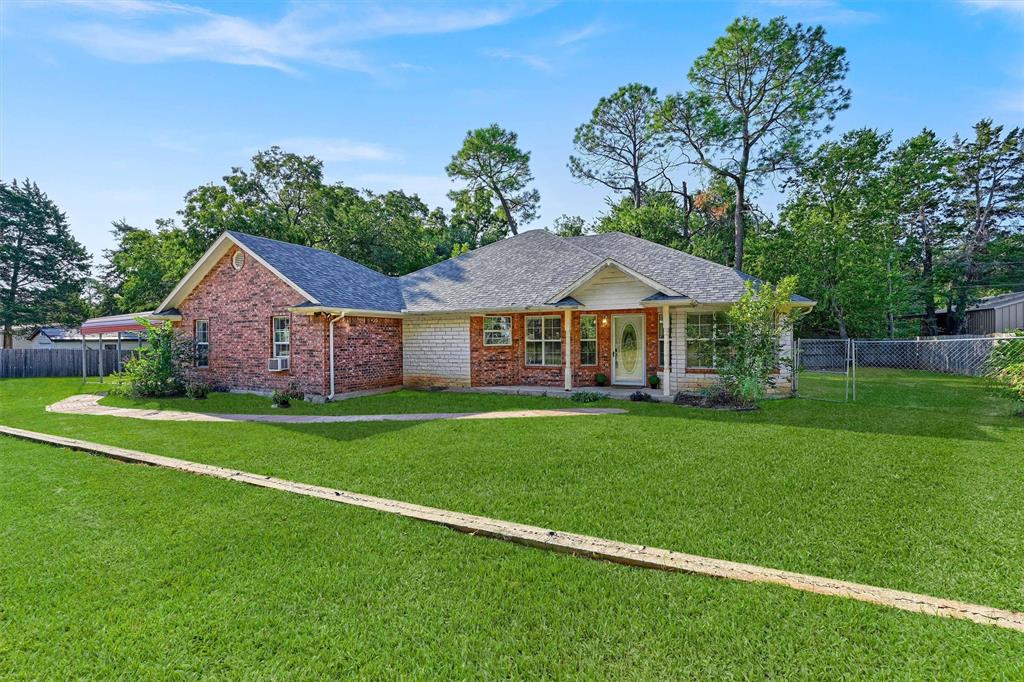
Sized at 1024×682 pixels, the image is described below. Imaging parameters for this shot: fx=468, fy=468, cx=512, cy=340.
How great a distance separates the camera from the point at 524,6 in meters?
9.42

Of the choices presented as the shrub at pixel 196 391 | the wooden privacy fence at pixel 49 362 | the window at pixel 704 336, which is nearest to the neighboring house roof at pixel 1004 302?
the window at pixel 704 336

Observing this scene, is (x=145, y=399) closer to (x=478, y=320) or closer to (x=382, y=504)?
(x=478, y=320)

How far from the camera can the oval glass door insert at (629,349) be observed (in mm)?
14398

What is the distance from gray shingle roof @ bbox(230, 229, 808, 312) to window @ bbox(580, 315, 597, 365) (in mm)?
1387

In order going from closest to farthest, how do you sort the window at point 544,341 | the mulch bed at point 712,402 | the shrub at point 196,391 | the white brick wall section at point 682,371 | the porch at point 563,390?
the mulch bed at point 712,402
the porch at point 563,390
the white brick wall section at point 682,371
the shrub at point 196,391
the window at point 544,341

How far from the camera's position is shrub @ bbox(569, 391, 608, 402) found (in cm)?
1237

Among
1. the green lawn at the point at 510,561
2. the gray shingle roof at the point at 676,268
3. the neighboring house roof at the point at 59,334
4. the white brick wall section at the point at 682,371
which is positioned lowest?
the green lawn at the point at 510,561

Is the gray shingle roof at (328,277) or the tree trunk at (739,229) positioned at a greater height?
the tree trunk at (739,229)

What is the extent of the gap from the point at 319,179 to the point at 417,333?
17957mm

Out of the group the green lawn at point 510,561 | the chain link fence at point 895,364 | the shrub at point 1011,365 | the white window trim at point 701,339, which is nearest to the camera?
the green lawn at point 510,561

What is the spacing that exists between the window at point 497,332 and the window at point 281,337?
5.92m

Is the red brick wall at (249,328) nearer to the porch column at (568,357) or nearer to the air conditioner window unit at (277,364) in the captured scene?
the air conditioner window unit at (277,364)

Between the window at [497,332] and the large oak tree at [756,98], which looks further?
the large oak tree at [756,98]

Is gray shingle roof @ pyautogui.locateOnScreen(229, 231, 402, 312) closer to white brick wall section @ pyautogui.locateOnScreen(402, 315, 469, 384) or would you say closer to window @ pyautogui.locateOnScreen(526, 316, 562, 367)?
white brick wall section @ pyautogui.locateOnScreen(402, 315, 469, 384)
